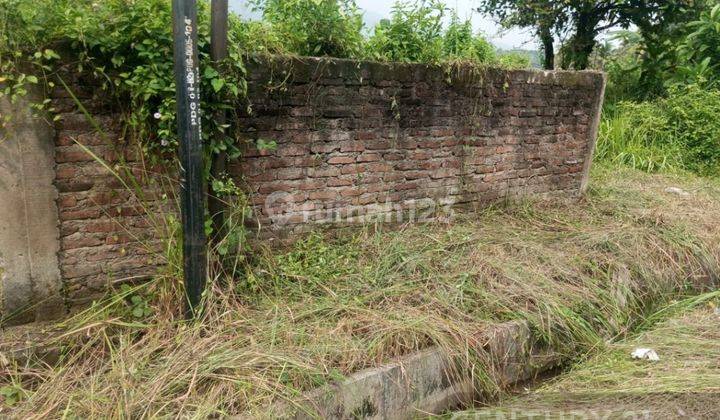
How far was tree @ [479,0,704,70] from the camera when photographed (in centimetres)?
871

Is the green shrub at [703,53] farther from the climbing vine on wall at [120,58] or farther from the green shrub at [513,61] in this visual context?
the climbing vine on wall at [120,58]

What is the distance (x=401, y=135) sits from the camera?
3.78 meters

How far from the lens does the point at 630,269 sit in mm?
3822

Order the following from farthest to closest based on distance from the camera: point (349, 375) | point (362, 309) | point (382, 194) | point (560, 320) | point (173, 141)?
point (382, 194)
point (560, 320)
point (362, 309)
point (173, 141)
point (349, 375)

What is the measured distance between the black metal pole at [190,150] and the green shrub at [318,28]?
3.26ft

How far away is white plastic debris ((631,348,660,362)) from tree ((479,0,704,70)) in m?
7.17

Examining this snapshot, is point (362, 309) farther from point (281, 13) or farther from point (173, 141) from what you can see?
point (281, 13)

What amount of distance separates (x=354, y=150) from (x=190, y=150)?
1375mm

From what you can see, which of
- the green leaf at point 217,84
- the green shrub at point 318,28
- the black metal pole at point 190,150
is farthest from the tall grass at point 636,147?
the black metal pole at point 190,150

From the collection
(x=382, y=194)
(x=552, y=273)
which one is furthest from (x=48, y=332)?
(x=552, y=273)

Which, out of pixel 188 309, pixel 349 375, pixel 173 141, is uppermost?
pixel 173 141

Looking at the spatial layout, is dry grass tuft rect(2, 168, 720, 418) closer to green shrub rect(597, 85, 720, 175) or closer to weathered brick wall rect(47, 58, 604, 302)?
weathered brick wall rect(47, 58, 604, 302)

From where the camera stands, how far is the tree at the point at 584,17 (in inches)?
343

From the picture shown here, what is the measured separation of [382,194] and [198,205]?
1.61 m
